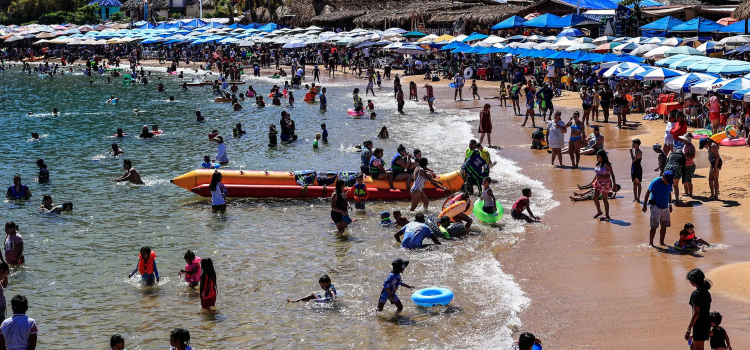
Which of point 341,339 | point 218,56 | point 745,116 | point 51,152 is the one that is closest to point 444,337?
point 341,339

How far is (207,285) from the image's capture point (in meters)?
10.9

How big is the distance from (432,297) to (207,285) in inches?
128

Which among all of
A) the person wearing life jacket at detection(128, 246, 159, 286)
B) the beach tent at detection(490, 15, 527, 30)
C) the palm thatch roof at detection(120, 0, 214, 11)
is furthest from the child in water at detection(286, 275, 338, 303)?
the palm thatch roof at detection(120, 0, 214, 11)

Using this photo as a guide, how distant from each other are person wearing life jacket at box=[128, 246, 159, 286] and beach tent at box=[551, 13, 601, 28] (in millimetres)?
33936

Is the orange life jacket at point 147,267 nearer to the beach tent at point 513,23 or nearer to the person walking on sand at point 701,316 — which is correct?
the person walking on sand at point 701,316

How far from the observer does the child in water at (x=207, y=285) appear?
1077 cm

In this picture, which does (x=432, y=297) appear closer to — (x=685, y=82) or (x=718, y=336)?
(x=718, y=336)

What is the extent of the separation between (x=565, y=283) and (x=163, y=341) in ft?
19.0

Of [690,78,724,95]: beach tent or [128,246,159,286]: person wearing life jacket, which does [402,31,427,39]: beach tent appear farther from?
[128,246,159,286]: person wearing life jacket

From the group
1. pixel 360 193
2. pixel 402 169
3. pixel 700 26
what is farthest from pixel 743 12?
pixel 360 193

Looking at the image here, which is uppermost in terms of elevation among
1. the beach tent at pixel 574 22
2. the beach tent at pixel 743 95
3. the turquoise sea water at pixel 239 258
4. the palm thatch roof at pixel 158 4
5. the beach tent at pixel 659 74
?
the palm thatch roof at pixel 158 4

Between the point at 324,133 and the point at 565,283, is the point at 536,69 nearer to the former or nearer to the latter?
the point at 324,133

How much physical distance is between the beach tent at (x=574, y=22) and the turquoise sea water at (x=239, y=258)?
18.1m

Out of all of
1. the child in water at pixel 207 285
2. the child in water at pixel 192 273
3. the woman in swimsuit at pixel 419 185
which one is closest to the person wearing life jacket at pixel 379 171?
the woman in swimsuit at pixel 419 185
